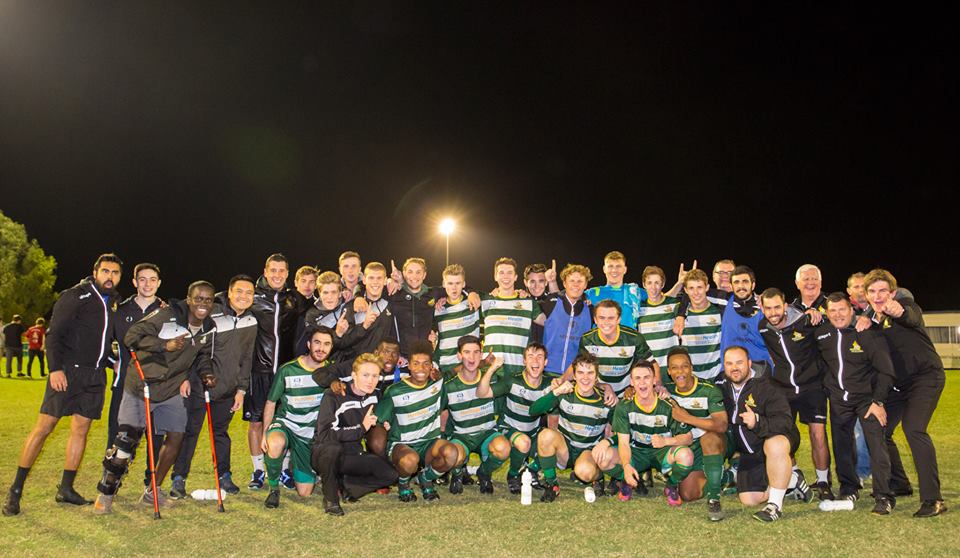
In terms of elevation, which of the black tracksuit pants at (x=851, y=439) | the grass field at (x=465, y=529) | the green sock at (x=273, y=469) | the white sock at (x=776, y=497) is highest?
the black tracksuit pants at (x=851, y=439)

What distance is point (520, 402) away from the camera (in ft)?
22.3

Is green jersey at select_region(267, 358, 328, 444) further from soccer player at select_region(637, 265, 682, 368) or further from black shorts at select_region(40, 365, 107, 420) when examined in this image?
soccer player at select_region(637, 265, 682, 368)

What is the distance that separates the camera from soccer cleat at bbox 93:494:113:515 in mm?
5672

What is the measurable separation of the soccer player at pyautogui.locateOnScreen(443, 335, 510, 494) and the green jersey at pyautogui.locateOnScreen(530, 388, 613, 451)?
18.5 inches

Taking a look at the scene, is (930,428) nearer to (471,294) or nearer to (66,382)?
(471,294)

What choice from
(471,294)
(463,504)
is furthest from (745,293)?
(463,504)

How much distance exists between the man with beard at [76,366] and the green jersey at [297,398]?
4.76 ft

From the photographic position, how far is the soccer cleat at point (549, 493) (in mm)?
6109

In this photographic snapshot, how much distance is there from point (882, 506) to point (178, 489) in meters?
5.80

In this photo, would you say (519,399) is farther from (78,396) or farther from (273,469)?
(78,396)

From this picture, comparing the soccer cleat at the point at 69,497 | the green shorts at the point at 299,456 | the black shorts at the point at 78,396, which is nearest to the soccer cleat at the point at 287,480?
the green shorts at the point at 299,456

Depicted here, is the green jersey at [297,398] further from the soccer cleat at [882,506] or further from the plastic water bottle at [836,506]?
the soccer cleat at [882,506]

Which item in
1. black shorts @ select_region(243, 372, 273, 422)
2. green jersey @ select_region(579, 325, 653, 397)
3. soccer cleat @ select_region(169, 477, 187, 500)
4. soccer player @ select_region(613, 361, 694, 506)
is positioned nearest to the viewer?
soccer player @ select_region(613, 361, 694, 506)

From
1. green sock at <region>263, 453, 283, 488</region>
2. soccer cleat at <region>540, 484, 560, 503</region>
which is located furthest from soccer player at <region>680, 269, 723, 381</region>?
green sock at <region>263, 453, 283, 488</region>
